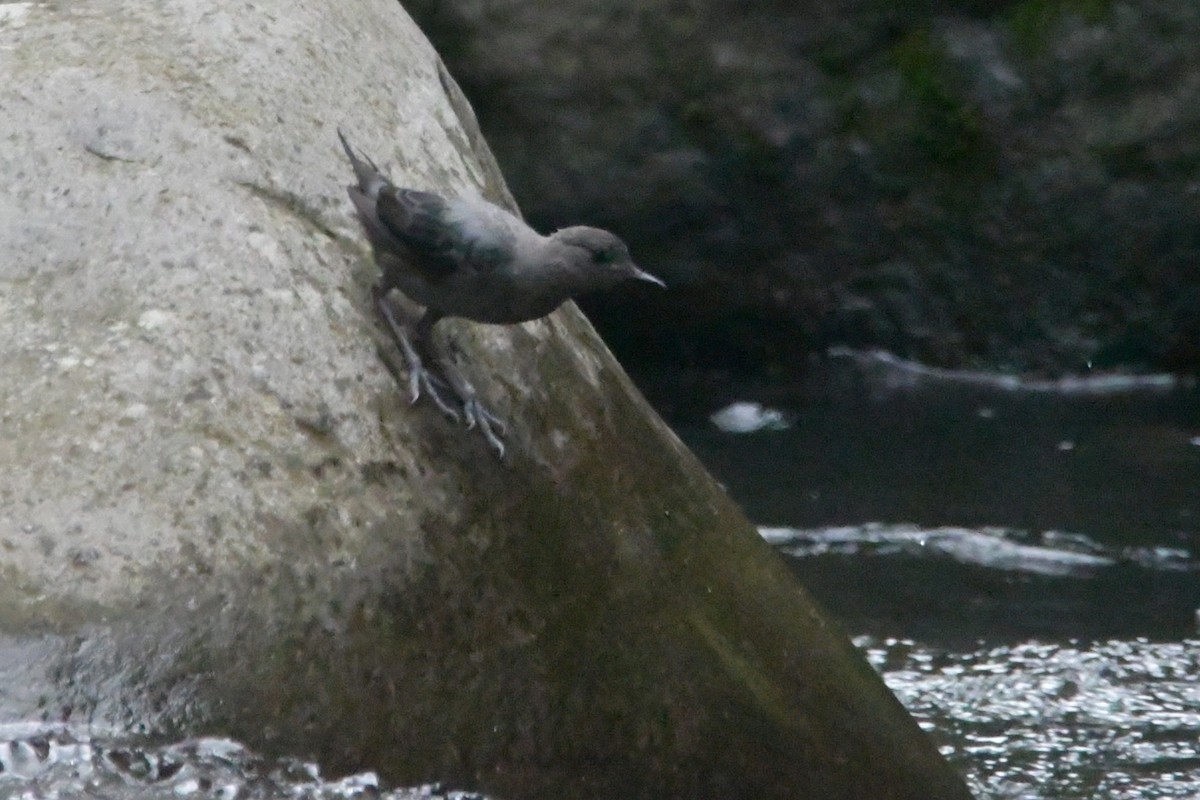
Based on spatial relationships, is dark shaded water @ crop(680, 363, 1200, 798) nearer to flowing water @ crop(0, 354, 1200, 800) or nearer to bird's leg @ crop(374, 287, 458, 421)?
flowing water @ crop(0, 354, 1200, 800)

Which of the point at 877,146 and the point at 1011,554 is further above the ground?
the point at 877,146

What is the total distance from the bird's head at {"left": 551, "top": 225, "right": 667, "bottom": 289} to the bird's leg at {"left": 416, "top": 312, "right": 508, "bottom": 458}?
0.28 metres

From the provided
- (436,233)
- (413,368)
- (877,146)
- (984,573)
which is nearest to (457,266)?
(436,233)

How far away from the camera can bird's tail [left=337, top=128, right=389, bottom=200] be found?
313 centimetres

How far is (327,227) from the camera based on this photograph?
3156 millimetres

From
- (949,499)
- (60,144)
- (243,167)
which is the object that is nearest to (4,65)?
(60,144)

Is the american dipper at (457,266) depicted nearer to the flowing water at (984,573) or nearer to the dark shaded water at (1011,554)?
the flowing water at (984,573)

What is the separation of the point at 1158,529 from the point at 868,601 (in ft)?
3.51

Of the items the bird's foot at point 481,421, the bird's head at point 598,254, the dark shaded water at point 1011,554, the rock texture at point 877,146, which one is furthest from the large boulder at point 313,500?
the rock texture at point 877,146

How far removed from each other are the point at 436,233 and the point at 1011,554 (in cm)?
280

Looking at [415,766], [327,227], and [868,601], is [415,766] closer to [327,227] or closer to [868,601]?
[327,227]

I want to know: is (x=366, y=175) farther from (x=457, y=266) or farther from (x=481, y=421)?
(x=481, y=421)

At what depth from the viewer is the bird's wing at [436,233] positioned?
3.07m

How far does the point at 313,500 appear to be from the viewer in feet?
8.88
